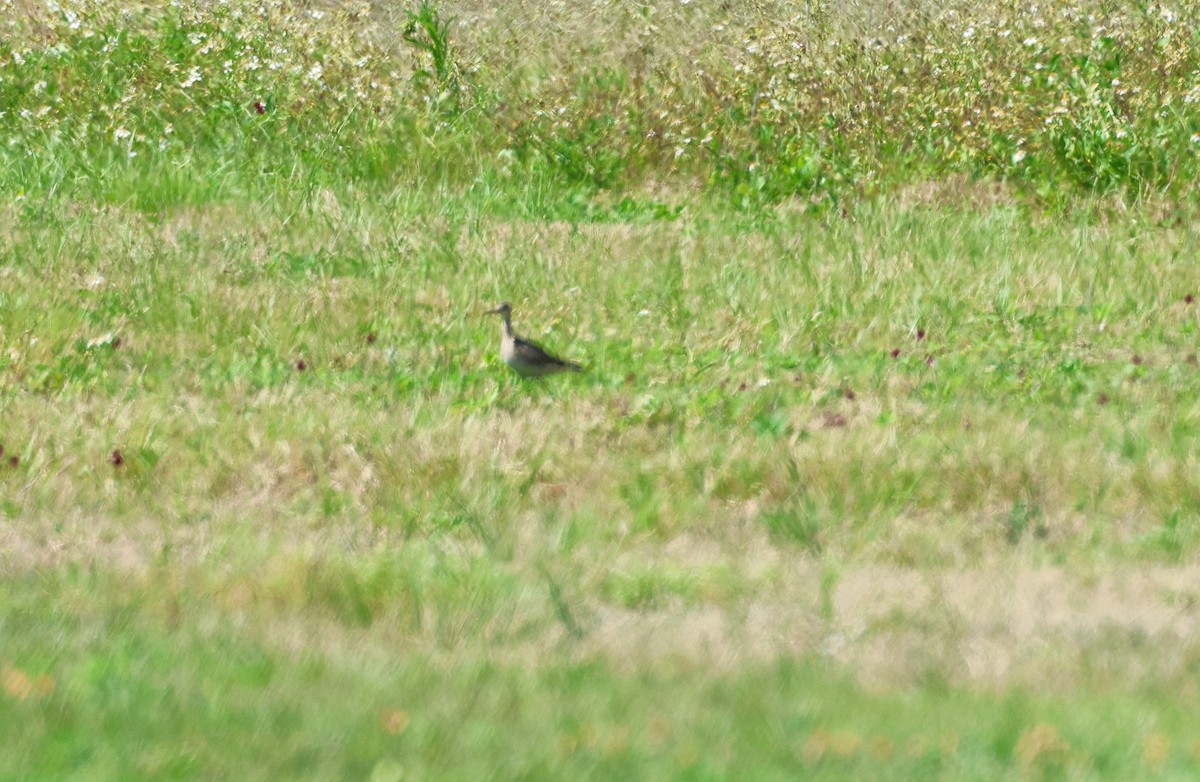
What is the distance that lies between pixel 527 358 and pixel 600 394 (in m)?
0.38

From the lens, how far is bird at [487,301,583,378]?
26.7ft

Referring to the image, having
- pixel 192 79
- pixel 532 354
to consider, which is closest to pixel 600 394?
pixel 532 354

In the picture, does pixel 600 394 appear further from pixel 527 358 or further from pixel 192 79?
pixel 192 79

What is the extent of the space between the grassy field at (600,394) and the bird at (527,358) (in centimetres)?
12

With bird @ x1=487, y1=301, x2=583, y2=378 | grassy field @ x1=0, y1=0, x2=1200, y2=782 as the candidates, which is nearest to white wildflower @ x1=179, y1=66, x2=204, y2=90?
grassy field @ x1=0, y1=0, x2=1200, y2=782

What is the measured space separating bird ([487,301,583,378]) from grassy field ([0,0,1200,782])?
12 cm

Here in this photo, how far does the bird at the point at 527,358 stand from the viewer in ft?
26.7

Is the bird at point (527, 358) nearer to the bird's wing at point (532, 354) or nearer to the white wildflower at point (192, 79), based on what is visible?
the bird's wing at point (532, 354)

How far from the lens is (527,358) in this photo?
8141 millimetres

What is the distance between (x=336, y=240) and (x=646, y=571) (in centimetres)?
515

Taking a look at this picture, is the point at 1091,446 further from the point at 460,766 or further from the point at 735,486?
the point at 460,766

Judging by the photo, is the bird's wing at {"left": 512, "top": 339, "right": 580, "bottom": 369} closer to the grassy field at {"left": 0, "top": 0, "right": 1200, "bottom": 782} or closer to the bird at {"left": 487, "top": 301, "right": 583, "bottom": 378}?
the bird at {"left": 487, "top": 301, "right": 583, "bottom": 378}

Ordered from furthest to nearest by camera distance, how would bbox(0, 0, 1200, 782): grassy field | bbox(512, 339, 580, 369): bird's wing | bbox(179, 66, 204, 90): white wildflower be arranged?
bbox(179, 66, 204, 90): white wildflower → bbox(512, 339, 580, 369): bird's wing → bbox(0, 0, 1200, 782): grassy field

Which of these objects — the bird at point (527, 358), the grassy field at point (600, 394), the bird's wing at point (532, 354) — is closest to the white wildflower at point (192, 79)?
the grassy field at point (600, 394)
